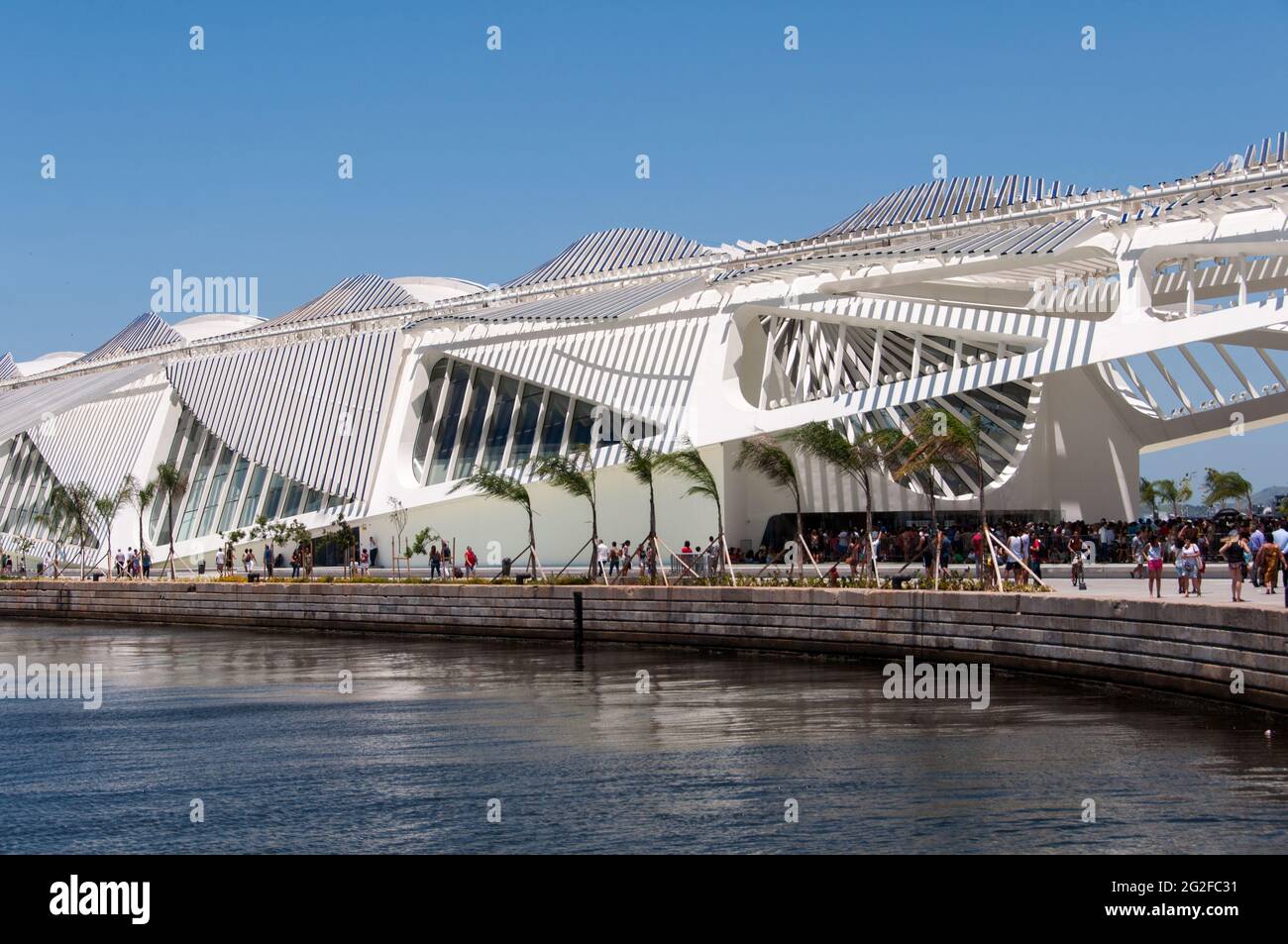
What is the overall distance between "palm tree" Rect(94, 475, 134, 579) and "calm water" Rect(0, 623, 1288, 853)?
97.8 feet

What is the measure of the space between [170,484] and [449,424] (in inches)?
401

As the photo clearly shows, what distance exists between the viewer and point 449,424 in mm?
50062

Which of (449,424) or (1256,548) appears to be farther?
(449,424)

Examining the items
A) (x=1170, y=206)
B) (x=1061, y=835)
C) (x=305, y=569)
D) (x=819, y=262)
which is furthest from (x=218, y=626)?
(x=1061, y=835)

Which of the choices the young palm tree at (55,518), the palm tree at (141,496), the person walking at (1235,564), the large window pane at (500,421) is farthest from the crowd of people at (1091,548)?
the young palm tree at (55,518)

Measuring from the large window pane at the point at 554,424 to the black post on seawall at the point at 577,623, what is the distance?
1336cm

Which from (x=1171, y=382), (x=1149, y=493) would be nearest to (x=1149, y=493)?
(x=1149, y=493)

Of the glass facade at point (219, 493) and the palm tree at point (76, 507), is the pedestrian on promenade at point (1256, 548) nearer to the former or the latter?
the glass facade at point (219, 493)

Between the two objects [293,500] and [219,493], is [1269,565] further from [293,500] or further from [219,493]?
[219,493]

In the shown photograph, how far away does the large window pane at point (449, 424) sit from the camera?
48969mm

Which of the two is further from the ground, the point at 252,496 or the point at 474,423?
the point at 474,423

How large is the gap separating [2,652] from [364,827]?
24.7 metres

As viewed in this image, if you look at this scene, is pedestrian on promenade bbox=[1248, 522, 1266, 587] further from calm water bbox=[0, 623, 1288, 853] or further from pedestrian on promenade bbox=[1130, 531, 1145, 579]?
calm water bbox=[0, 623, 1288, 853]
